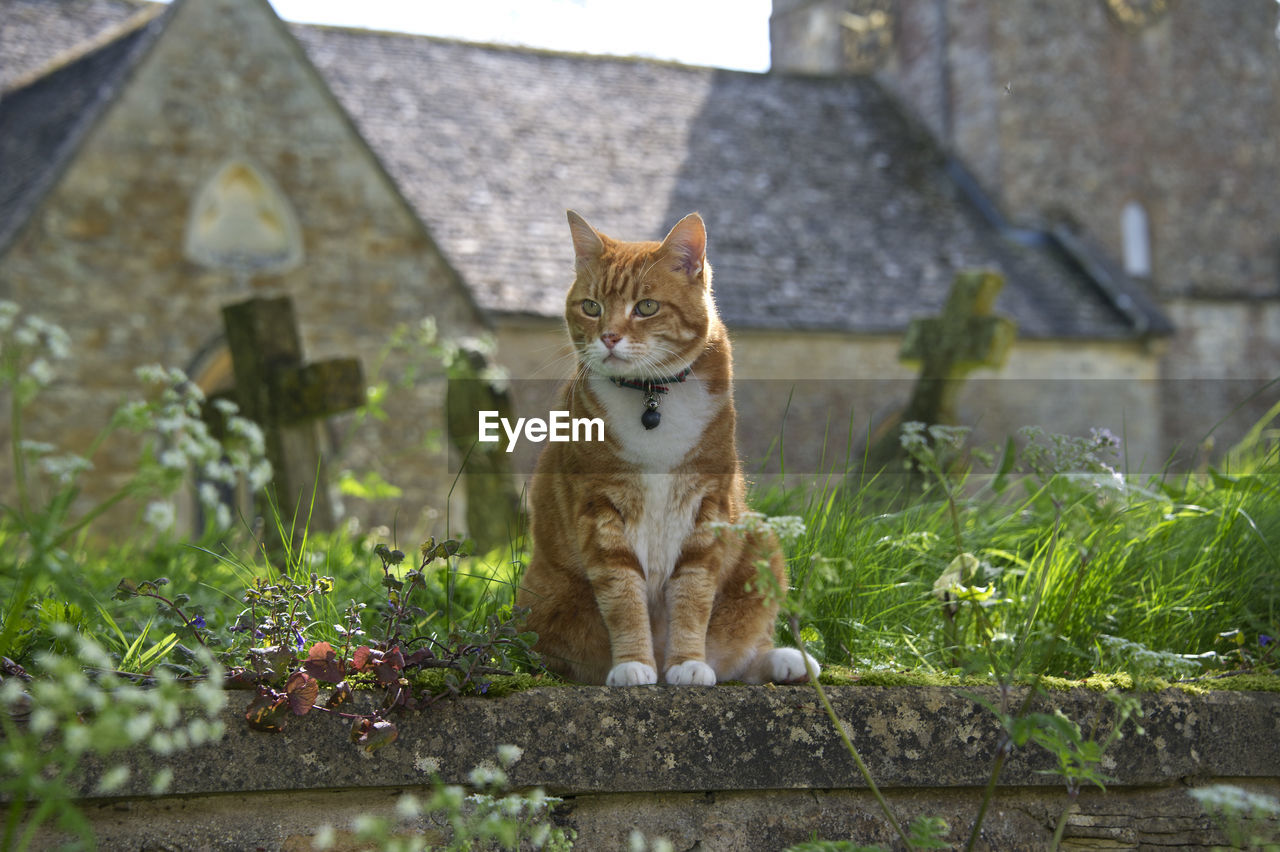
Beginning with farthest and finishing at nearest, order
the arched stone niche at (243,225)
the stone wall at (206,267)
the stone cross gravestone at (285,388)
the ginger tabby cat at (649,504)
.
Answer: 1. the arched stone niche at (243,225)
2. the stone wall at (206,267)
3. the stone cross gravestone at (285,388)
4. the ginger tabby cat at (649,504)

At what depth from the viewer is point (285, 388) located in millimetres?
5109

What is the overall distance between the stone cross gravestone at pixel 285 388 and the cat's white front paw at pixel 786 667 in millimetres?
3083

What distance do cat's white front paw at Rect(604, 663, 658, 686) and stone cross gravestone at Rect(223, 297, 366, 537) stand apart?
120 inches

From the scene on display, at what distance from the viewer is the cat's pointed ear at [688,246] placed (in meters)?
2.52

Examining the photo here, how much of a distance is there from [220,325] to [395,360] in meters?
1.74

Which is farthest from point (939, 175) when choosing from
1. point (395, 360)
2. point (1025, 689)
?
point (1025, 689)

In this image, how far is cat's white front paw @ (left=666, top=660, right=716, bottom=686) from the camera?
2357 mm

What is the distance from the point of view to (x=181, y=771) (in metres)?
2.11

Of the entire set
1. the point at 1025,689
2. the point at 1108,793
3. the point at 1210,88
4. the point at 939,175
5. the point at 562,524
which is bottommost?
the point at 1108,793

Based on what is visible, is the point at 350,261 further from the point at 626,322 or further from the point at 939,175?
the point at 939,175

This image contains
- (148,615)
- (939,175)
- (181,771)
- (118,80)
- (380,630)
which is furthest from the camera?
(939,175)

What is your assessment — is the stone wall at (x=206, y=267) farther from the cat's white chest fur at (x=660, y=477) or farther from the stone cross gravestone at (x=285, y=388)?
the cat's white chest fur at (x=660, y=477)

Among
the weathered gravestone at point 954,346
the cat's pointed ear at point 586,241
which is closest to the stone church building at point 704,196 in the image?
the weathered gravestone at point 954,346

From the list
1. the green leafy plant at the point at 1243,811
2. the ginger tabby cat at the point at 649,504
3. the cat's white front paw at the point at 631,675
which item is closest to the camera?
the green leafy plant at the point at 1243,811
